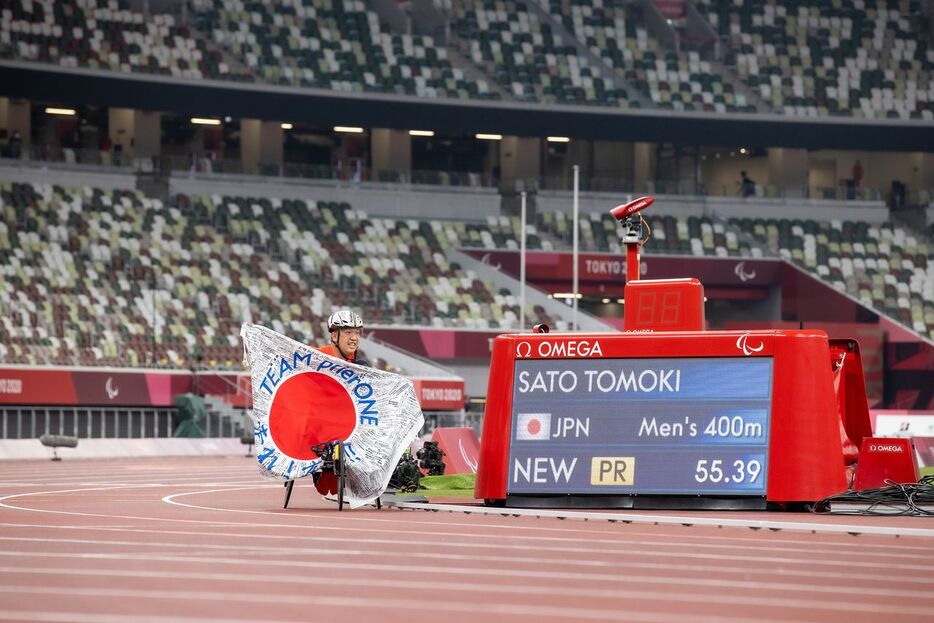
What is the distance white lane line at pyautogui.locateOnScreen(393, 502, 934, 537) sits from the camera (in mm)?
12221

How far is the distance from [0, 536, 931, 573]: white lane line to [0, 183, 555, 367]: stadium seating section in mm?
29227

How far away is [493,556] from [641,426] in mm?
5026

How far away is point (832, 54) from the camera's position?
197ft

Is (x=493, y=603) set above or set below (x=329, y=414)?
below

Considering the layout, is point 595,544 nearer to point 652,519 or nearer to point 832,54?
point 652,519

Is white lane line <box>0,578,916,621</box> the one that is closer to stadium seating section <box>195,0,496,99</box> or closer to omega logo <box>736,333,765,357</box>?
omega logo <box>736,333,765,357</box>

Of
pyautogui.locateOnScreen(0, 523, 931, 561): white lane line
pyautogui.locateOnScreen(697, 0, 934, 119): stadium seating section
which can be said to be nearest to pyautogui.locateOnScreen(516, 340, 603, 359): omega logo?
pyautogui.locateOnScreen(0, 523, 931, 561): white lane line

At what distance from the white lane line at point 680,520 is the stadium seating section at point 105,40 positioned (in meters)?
37.5

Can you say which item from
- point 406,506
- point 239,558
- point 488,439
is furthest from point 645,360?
point 239,558

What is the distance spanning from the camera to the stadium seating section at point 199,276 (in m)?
42.0

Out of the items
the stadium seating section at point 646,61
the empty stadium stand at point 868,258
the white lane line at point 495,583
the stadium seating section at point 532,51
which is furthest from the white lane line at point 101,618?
the stadium seating section at point 646,61

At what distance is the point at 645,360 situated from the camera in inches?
603

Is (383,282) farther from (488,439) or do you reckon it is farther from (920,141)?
(488,439)

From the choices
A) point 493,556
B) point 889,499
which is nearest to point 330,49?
point 889,499
